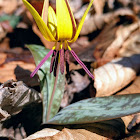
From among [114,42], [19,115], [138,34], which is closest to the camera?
[19,115]

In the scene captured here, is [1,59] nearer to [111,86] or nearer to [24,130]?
[24,130]

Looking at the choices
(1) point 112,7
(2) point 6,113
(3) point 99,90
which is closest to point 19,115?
(2) point 6,113

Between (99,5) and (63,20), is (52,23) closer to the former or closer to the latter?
(63,20)

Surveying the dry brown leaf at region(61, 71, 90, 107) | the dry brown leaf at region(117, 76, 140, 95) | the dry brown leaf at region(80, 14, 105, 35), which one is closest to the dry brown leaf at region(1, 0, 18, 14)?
the dry brown leaf at region(80, 14, 105, 35)

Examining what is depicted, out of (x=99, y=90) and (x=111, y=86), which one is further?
(x=111, y=86)

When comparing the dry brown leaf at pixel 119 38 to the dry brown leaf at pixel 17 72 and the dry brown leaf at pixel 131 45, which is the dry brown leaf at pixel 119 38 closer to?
the dry brown leaf at pixel 131 45

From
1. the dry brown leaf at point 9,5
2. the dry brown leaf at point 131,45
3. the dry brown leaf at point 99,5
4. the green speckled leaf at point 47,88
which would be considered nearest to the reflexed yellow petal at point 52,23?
the green speckled leaf at point 47,88

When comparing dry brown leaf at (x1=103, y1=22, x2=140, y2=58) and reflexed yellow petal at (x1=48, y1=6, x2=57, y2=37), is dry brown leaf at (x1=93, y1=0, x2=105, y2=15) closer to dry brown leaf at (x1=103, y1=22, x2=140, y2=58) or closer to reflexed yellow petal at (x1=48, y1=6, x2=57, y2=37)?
dry brown leaf at (x1=103, y1=22, x2=140, y2=58)

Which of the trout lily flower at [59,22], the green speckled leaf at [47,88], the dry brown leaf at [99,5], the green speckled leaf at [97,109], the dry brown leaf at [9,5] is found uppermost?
the dry brown leaf at [9,5]
